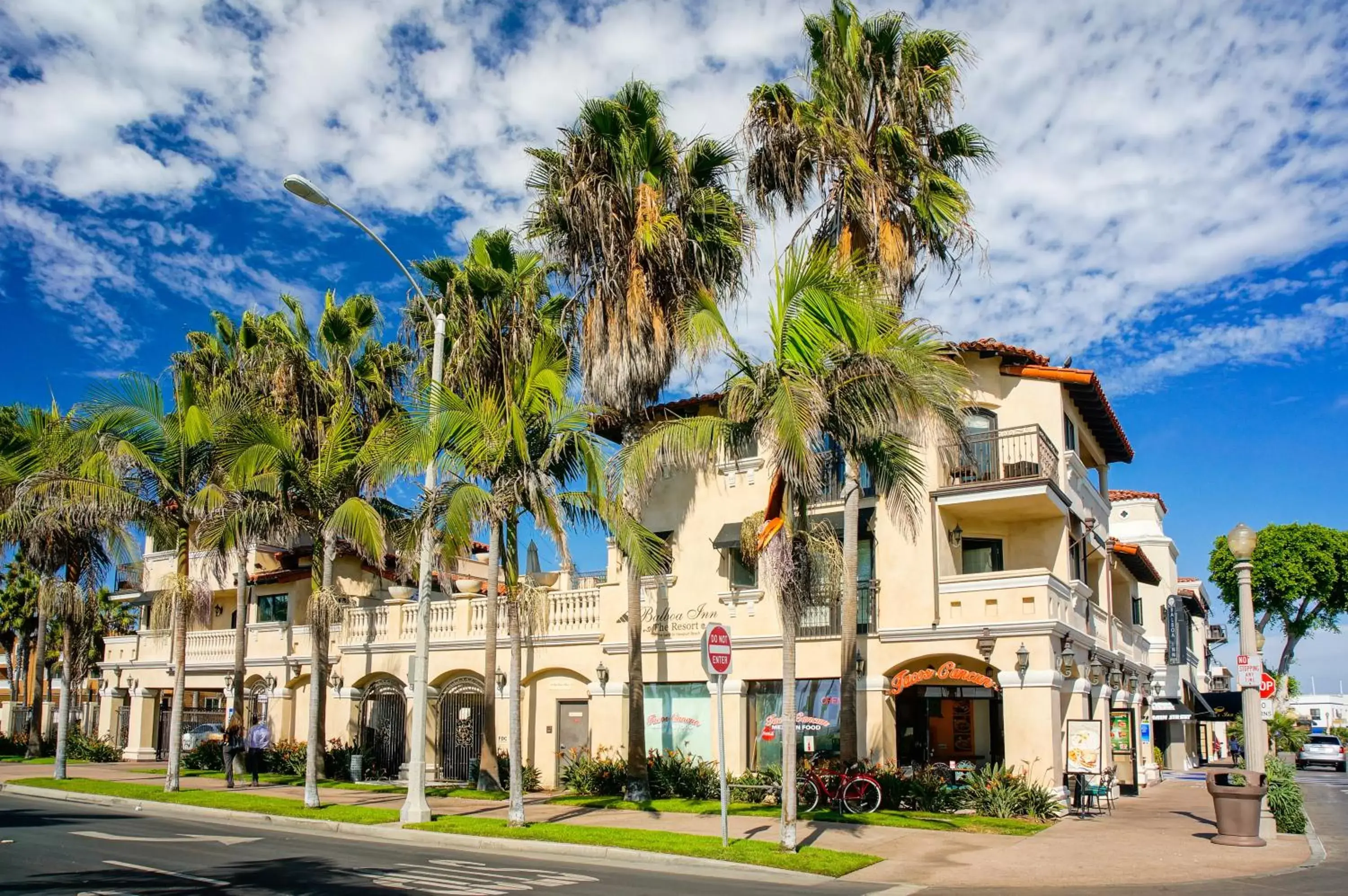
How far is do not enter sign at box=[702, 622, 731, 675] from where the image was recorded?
47.3 feet

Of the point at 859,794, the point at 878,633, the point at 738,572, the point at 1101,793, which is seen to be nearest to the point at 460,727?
the point at 738,572

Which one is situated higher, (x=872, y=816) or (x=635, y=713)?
(x=635, y=713)

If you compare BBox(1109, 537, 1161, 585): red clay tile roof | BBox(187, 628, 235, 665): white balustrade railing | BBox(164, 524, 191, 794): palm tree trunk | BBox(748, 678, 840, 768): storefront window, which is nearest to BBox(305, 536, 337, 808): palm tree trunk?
BBox(164, 524, 191, 794): palm tree trunk

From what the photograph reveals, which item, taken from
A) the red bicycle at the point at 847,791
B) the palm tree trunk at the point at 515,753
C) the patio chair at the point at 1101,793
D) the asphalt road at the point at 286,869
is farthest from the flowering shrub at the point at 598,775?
the patio chair at the point at 1101,793

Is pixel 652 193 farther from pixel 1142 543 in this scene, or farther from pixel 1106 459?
pixel 1142 543

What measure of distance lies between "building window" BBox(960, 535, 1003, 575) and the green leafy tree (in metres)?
40.6

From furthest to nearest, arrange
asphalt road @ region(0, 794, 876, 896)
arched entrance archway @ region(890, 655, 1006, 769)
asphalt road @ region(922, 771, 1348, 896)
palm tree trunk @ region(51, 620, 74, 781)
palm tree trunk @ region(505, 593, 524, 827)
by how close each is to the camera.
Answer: palm tree trunk @ region(51, 620, 74, 781), arched entrance archway @ region(890, 655, 1006, 769), palm tree trunk @ region(505, 593, 524, 827), asphalt road @ region(922, 771, 1348, 896), asphalt road @ region(0, 794, 876, 896)

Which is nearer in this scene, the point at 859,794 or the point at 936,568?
the point at 859,794

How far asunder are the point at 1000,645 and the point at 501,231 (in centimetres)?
1391

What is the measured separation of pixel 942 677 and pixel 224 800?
1478 cm

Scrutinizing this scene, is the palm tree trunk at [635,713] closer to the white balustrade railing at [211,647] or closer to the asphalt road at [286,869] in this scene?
the asphalt road at [286,869]

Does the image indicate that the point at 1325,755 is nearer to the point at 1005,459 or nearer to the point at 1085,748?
the point at 1005,459

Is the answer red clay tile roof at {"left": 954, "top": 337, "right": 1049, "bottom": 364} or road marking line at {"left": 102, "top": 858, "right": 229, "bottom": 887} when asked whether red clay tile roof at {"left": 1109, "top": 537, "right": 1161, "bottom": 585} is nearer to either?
red clay tile roof at {"left": 954, "top": 337, "right": 1049, "bottom": 364}

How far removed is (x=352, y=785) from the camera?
2677 cm
